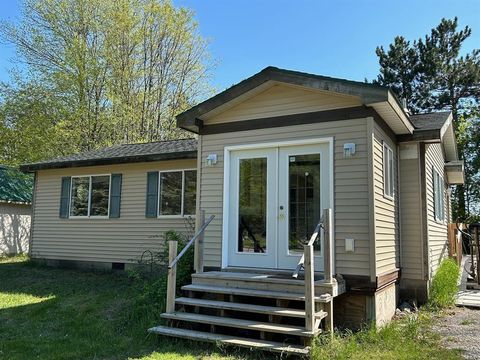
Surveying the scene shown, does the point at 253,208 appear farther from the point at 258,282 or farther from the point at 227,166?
the point at 258,282

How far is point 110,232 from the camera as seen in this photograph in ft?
34.6

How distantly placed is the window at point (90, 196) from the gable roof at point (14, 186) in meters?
6.01

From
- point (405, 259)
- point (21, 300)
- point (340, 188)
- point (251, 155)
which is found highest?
point (251, 155)

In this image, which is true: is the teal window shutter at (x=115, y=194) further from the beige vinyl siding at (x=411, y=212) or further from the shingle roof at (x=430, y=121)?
the shingle roof at (x=430, y=121)

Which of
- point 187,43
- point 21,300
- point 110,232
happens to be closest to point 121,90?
point 187,43

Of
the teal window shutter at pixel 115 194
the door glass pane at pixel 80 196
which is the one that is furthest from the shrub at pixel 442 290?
the door glass pane at pixel 80 196

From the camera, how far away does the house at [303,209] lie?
5320mm

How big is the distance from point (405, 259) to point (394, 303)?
3.45ft

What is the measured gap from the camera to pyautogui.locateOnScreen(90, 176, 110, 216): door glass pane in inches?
425

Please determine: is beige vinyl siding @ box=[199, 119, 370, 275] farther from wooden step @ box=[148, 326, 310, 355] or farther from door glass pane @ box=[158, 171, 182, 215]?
door glass pane @ box=[158, 171, 182, 215]

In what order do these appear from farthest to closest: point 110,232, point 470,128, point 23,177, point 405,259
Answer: point 470,128
point 23,177
point 110,232
point 405,259

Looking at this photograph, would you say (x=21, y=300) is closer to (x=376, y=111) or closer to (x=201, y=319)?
(x=201, y=319)

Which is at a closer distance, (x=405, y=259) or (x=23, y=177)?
(x=405, y=259)

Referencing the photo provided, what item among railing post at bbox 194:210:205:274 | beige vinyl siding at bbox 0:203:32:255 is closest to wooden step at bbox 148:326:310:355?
railing post at bbox 194:210:205:274
